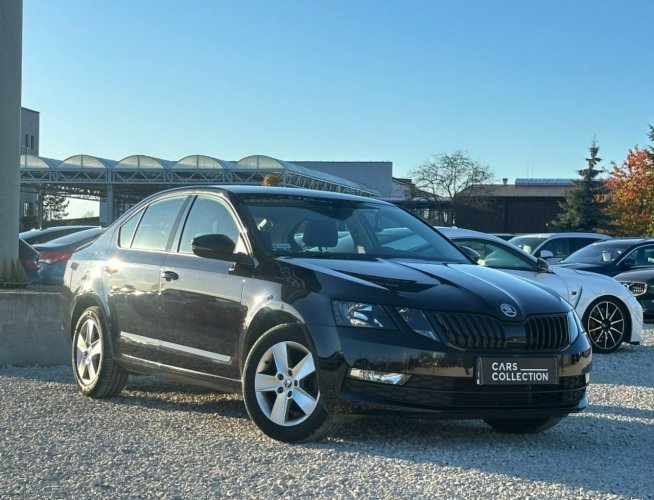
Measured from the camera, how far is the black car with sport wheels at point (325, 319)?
5.45 metres

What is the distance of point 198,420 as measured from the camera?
6.58 meters

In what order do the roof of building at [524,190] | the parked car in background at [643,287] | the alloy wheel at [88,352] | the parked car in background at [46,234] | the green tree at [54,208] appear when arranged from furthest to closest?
the green tree at [54,208]
the roof of building at [524,190]
the parked car in background at [46,234]
the parked car in background at [643,287]
the alloy wheel at [88,352]

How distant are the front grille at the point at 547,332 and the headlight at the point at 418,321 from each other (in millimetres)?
627

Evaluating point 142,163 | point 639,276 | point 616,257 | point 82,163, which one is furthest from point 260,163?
point 639,276

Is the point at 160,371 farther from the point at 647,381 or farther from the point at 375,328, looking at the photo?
the point at 647,381

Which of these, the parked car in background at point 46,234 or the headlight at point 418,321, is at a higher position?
the parked car in background at point 46,234

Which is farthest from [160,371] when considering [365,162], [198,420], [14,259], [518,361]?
[365,162]

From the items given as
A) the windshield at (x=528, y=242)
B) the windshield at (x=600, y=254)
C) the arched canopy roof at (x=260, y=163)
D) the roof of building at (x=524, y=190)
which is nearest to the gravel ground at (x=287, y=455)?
the windshield at (x=600, y=254)

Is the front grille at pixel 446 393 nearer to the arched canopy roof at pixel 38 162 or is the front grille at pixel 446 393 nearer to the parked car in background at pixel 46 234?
the parked car in background at pixel 46 234

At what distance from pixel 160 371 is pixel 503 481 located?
2854mm

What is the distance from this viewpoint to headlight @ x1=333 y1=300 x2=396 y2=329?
5465mm

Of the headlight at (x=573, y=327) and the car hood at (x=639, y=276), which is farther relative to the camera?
the car hood at (x=639, y=276)

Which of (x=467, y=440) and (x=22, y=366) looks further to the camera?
(x=22, y=366)

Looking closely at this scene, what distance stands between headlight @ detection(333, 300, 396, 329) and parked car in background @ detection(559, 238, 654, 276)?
35.2 ft
